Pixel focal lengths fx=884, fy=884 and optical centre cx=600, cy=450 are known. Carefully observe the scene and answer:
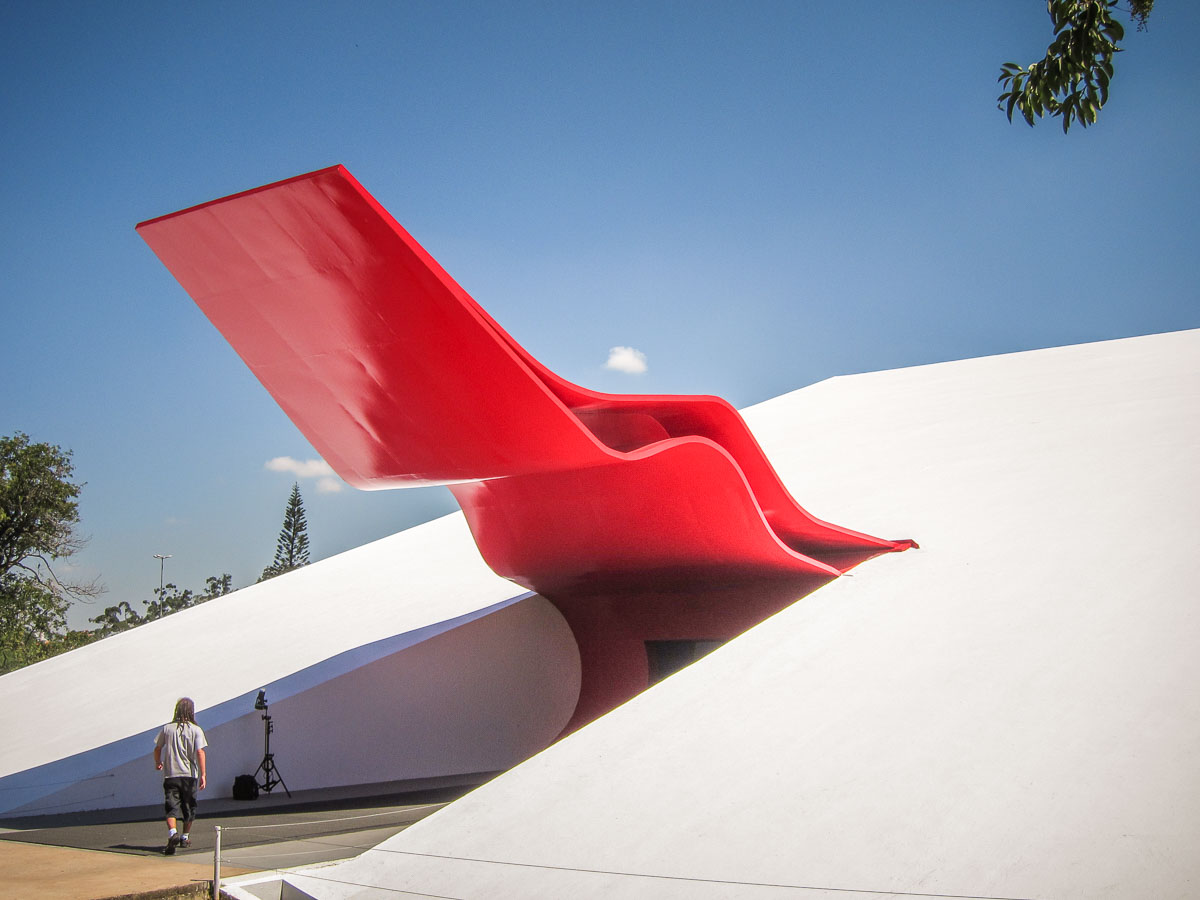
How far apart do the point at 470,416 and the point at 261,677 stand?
18.5 feet

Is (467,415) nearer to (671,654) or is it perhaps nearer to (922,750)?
(922,750)

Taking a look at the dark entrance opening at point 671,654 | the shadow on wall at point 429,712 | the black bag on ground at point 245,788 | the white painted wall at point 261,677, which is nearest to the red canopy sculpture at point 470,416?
the dark entrance opening at point 671,654

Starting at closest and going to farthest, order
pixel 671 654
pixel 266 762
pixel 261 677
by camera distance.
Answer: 1. pixel 266 762
2. pixel 671 654
3. pixel 261 677

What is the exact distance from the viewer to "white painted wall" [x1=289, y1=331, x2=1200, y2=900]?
3.59m

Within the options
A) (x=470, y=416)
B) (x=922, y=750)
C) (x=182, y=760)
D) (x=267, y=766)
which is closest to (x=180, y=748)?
(x=182, y=760)

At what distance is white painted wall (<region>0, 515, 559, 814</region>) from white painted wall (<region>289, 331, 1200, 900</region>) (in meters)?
4.15

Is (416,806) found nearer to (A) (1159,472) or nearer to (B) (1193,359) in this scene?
(A) (1159,472)

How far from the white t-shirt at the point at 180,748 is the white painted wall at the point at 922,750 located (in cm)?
217

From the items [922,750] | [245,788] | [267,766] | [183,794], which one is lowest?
[245,788]

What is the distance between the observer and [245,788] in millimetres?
8805

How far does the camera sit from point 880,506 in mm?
9859

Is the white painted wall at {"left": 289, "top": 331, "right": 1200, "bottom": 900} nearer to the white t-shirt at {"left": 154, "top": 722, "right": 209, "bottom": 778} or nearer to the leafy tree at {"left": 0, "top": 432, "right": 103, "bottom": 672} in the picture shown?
the white t-shirt at {"left": 154, "top": 722, "right": 209, "bottom": 778}

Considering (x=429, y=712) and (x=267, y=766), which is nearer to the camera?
(x=267, y=766)

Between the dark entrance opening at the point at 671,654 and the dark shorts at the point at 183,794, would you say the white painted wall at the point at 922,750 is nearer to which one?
the dark entrance opening at the point at 671,654
